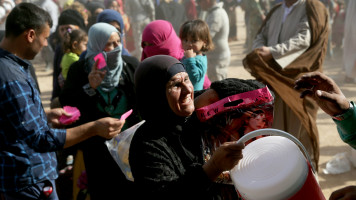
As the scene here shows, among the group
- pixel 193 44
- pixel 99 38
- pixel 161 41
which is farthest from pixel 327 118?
pixel 99 38

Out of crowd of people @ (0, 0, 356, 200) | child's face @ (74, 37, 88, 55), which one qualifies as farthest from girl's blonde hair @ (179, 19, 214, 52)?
child's face @ (74, 37, 88, 55)

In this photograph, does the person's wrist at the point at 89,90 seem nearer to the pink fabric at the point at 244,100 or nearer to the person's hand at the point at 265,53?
the pink fabric at the point at 244,100

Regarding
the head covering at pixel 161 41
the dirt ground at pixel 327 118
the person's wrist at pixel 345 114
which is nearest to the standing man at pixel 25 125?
A: the head covering at pixel 161 41

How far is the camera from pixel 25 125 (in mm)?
2234

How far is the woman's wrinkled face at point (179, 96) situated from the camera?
1876mm

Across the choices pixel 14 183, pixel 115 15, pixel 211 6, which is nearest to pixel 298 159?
pixel 14 183

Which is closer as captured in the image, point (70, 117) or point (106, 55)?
point (70, 117)

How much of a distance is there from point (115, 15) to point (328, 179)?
9.93 feet

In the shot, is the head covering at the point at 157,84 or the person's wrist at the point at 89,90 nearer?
the head covering at the point at 157,84

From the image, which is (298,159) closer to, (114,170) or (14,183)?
(14,183)

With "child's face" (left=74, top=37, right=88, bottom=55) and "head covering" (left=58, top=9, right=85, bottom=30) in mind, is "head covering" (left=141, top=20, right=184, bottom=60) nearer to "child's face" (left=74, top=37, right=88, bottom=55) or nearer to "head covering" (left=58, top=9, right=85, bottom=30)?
"child's face" (left=74, top=37, right=88, bottom=55)

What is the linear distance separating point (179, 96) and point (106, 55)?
147 cm

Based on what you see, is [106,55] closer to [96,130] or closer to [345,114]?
[96,130]

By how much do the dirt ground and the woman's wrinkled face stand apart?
2.81 meters
